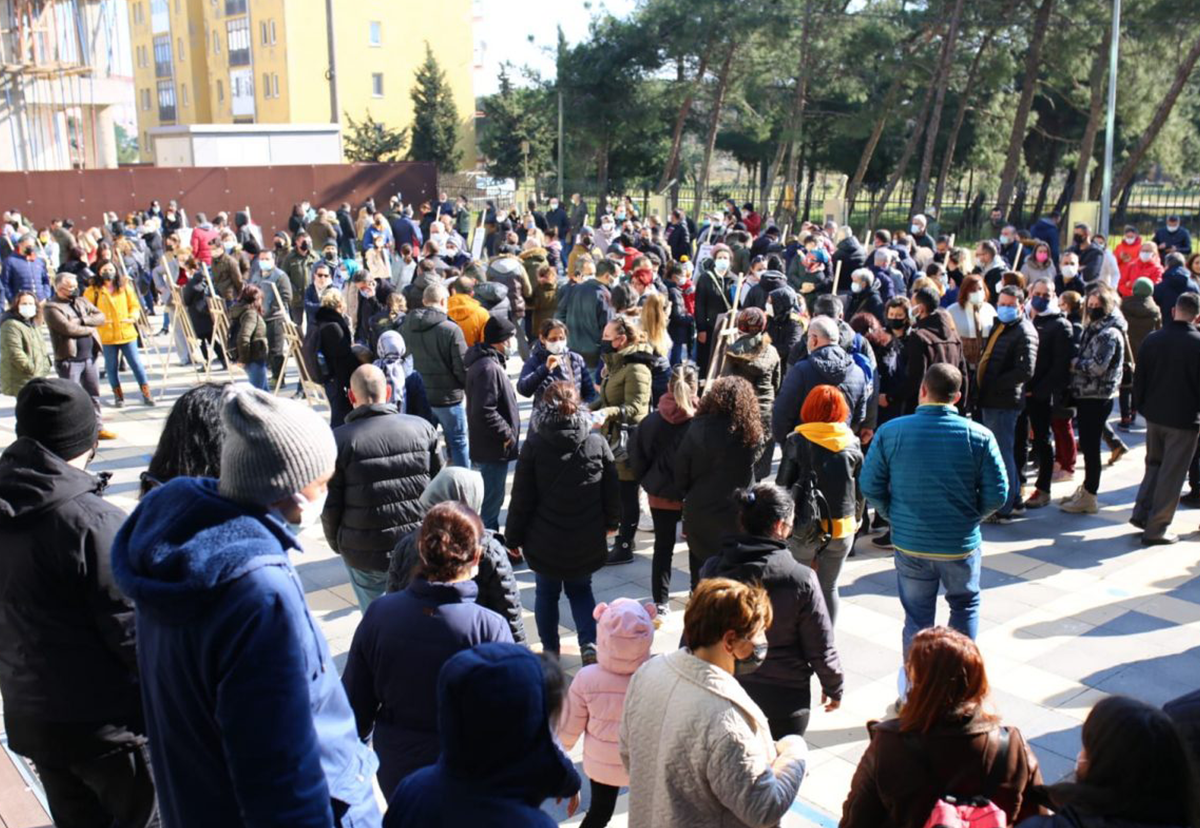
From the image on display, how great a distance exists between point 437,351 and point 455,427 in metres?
0.69

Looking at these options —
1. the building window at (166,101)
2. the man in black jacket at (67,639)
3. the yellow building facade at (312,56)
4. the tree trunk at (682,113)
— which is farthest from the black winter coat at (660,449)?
the building window at (166,101)

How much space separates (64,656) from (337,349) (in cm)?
643

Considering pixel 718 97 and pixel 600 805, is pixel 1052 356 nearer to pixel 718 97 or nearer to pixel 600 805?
pixel 600 805

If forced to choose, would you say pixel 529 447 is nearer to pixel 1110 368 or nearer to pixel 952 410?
pixel 952 410

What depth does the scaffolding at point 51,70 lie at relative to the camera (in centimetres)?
3453

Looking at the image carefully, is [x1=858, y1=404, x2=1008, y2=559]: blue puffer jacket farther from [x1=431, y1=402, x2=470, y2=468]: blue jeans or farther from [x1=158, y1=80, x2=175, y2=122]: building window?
[x1=158, y1=80, x2=175, y2=122]: building window

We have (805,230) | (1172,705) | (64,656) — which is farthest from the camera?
(805,230)

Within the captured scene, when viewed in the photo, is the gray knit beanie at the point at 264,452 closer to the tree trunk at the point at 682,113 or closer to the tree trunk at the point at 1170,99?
the tree trunk at the point at 1170,99

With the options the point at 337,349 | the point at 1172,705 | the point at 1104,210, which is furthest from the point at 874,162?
the point at 1172,705

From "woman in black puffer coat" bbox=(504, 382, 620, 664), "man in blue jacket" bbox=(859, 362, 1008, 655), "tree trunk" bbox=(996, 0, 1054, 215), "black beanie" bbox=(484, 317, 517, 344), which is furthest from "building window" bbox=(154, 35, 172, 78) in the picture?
"man in blue jacket" bbox=(859, 362, 1008, 655)

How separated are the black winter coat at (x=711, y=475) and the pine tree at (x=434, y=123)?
144 feet

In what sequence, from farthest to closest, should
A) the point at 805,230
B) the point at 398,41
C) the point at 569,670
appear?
the point at 398,41 < the point at 805,230 < the point at 569,670

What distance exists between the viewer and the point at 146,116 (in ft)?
234

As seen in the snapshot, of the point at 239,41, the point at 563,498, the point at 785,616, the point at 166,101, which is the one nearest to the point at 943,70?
the point at 563,498
